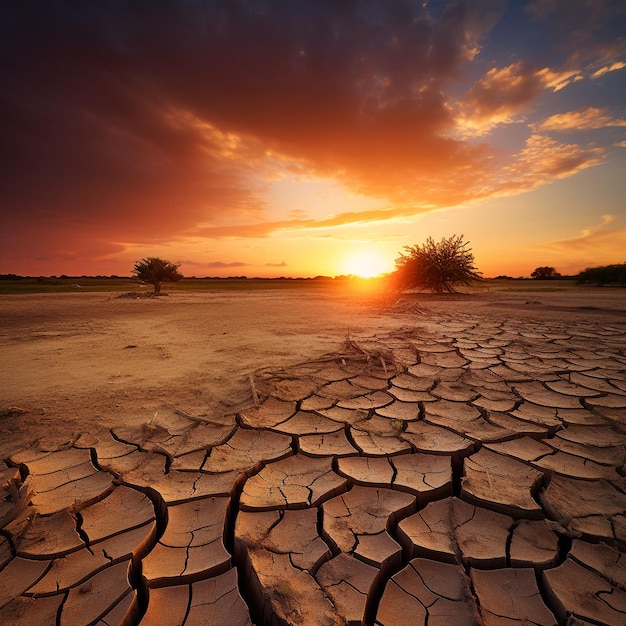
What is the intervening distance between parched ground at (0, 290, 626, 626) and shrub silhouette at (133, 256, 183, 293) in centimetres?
1248

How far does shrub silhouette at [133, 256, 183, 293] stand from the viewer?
14.2 m

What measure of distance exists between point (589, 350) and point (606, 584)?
343 centimetres

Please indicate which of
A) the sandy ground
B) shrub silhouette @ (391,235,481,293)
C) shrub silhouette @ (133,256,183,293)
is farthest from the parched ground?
shrub silhouette @ (133,256,183,293)

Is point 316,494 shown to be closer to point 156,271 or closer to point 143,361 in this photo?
point 143,361

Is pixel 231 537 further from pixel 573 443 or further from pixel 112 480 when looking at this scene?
pixel 573 443

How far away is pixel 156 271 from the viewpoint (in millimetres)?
14414

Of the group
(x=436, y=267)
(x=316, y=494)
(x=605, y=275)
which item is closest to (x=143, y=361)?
(x=316, y=494)

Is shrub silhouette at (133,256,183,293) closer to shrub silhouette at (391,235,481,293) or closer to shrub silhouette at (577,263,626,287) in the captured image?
shrub silhouette at (391,235,481,293)

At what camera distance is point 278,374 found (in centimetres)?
282

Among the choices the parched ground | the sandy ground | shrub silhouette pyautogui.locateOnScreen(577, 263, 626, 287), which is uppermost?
shrub silhouette pyautogui.locateOnScreen(577, 263, 626, 287)

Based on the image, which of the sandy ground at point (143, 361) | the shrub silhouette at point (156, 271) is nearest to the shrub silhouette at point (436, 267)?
the sandy ground at point (143, 361)

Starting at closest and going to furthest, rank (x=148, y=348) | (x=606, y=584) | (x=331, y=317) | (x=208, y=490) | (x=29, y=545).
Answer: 1. (x=606, y=584)
2. (x=29, y=545)
3. (x=208, y=490)
4. (x=148, y=348)
5. (x=331, y=317)

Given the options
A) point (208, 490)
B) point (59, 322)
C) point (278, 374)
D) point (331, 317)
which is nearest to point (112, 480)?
point (208, 490)

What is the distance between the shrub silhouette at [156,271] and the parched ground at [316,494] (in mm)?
12481
